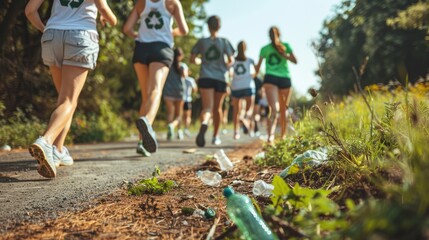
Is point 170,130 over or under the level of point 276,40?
under

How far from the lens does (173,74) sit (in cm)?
951

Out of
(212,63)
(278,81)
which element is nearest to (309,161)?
(278,81)

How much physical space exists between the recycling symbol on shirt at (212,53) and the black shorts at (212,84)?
38 centimetres

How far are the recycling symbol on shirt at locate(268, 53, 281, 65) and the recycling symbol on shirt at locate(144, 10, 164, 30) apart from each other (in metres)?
2.41

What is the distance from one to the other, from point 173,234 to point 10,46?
707 centimetres

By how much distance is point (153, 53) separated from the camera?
4.77m

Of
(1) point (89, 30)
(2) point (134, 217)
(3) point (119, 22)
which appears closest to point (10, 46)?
(3) point (119, 22)

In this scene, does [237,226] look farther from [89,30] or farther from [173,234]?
[89,30]

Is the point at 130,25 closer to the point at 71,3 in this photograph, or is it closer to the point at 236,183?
the point at 71,3

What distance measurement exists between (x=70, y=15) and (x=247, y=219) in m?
2.70

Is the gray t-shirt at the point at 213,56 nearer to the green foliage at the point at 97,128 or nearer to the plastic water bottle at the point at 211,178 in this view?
the green foliage at the point at 97,128

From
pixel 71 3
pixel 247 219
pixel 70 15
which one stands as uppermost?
pixel 71 3

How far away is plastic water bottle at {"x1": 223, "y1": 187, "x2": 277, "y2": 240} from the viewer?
1588 mm

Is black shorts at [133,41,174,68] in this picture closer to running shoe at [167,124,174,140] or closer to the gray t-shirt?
the gray t-shirt
